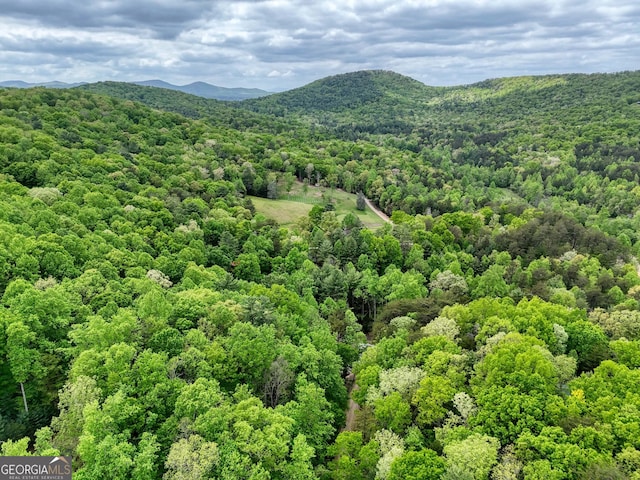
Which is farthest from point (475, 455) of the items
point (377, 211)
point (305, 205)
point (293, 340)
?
point (377, 211)

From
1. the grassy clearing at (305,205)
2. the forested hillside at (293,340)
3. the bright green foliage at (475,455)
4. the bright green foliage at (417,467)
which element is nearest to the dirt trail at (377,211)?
the grassy clearing at (305,205)

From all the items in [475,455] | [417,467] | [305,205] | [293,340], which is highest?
[305,205]

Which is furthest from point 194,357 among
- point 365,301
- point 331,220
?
point 331,220

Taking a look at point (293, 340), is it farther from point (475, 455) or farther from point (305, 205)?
point (305, 205)

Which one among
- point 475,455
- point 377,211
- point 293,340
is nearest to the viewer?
point 475,455

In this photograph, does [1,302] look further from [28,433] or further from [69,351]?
[28,433]

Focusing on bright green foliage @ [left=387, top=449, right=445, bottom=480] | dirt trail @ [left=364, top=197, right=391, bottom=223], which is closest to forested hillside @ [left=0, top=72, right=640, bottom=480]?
bright green foliage @ [left=387, top=449, right=445, bottom=480]

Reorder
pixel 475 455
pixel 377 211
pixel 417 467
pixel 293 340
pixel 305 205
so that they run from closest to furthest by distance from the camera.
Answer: pixel 475 455, pixel 417 467, pixel 293 340, pixel 305 205, pixel 377 211

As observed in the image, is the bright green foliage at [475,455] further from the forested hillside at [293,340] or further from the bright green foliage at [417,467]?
the bright green foliage at [417,467]
